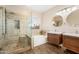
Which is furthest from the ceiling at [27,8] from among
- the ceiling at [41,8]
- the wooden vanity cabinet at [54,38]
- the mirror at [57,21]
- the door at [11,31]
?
the wooden vanity cabinet at [54,38]

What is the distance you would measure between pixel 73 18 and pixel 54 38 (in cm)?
50

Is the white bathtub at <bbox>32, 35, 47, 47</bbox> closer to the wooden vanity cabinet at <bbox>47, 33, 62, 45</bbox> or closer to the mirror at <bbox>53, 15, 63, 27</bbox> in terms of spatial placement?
the wooden vanity cabinet at <bbox>47, 33, 62, 45</bbox>

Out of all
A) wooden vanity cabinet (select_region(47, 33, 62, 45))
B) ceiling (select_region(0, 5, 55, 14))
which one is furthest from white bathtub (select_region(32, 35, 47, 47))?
ceiling (select_region(0, 5, 55, 14))

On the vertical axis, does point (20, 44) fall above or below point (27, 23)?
below

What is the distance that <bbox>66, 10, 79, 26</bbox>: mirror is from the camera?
73.7 inches

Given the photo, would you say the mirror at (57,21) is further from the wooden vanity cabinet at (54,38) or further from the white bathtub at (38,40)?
the white bathtub at (38,40)

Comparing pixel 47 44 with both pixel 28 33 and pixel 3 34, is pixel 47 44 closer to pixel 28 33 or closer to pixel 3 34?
pixel 28 33

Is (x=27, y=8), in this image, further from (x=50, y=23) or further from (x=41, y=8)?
(x=50, y=23)

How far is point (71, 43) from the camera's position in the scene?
6.17 feet

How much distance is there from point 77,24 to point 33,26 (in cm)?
79

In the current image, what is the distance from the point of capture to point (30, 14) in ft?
6.23

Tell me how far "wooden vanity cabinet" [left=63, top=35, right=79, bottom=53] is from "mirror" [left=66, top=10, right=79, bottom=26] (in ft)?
0.83

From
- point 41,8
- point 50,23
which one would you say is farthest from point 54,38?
point 41,8
